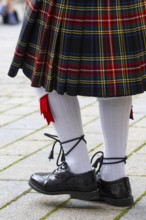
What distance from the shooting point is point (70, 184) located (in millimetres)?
3338

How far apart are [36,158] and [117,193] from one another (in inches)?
40.4

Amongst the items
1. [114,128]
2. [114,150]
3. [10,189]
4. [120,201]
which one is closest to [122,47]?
[114,128]

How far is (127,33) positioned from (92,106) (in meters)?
2.70

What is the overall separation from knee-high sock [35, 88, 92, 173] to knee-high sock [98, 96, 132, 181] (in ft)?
0.33

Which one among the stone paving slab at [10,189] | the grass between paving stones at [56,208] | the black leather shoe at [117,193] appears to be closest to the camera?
the grass between paving stones at [56,208]

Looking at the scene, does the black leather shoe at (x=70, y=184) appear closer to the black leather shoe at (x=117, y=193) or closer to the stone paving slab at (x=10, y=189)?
the black leather shoe at (x=117, y=193)

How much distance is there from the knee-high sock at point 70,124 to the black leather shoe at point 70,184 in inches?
1.1

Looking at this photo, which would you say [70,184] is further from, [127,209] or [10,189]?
[10,189]

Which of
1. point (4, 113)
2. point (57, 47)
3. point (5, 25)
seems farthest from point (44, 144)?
point (5, 25)

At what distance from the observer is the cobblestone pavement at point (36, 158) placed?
3232 millimetres

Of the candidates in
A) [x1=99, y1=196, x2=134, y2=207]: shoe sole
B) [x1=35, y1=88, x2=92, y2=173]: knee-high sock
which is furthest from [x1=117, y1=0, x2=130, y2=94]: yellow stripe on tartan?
[x1=99, y1=196, x2=134, y2=207]: shoe sole

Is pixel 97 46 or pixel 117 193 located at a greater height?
pixel 97 46

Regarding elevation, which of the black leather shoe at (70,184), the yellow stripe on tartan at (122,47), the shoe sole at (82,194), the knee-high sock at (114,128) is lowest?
the shoe sole at (82,194)

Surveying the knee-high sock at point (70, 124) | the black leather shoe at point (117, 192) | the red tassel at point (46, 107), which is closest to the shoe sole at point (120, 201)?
the black leather shoe at point (117, 192)
